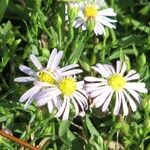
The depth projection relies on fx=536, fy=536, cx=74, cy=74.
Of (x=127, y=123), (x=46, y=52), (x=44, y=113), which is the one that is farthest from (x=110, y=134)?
(x=46, y=52)

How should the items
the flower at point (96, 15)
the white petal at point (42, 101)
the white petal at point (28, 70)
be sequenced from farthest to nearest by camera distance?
1. the flower at point (96, 15)
2. the white petal at point (28, 70)
3. the white petal at point (42, 101)

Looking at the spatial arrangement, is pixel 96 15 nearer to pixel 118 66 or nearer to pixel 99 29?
pixel 99 29

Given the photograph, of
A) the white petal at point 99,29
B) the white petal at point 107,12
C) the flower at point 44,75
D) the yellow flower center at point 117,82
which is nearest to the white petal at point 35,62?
the flower at point 44,75

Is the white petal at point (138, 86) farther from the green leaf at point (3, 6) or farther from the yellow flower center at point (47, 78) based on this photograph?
the green leaf at point (3, 6)

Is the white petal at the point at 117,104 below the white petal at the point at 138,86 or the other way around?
below

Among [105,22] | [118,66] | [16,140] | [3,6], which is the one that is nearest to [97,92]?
[118,66]

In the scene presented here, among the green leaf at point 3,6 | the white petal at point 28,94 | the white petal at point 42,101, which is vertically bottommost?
the white petal at point 42,101

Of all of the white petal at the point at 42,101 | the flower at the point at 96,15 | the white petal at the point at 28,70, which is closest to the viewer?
the white petal at the point at 42,101

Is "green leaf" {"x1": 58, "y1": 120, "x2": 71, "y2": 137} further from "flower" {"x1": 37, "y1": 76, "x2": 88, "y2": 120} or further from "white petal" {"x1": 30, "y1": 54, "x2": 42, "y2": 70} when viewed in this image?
"white petal" {"x1": 30, "y1": 54, "x2": 42, "y2": 70}
